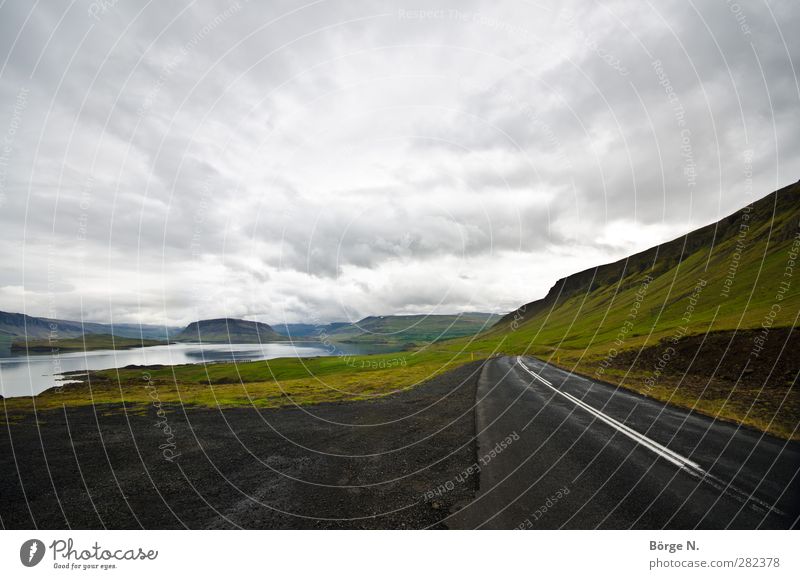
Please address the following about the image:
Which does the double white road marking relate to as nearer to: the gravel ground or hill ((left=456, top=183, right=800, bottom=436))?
hill ((left=456, top=183, right=800, bottom=436))

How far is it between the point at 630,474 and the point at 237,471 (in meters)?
9.56

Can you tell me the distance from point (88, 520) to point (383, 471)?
608cm

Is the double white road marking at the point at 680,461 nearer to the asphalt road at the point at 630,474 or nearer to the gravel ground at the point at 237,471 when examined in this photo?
the asphalt road at the point at 630,474

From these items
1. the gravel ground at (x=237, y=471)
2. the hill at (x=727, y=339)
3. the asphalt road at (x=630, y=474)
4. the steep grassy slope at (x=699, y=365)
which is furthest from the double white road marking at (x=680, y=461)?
the gravel ground at (x=237, y=471)

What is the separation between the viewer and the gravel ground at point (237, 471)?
7137 mm

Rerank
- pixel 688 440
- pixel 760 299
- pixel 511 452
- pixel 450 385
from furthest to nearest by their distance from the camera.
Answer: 1. pixel 760 299
2. pixel 450 385
3. pixel 688 440
4. pixel 511 452

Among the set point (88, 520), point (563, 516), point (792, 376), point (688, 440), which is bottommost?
point (792, 376)

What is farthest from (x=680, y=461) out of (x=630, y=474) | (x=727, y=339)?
(x=727, y=339)

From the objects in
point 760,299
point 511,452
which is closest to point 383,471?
point 511,452

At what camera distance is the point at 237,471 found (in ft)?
31.2

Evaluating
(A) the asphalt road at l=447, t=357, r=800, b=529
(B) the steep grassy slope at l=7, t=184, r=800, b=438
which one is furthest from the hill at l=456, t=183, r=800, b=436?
(A) the asphalt road at l=447, t=357, r=800, b=529
